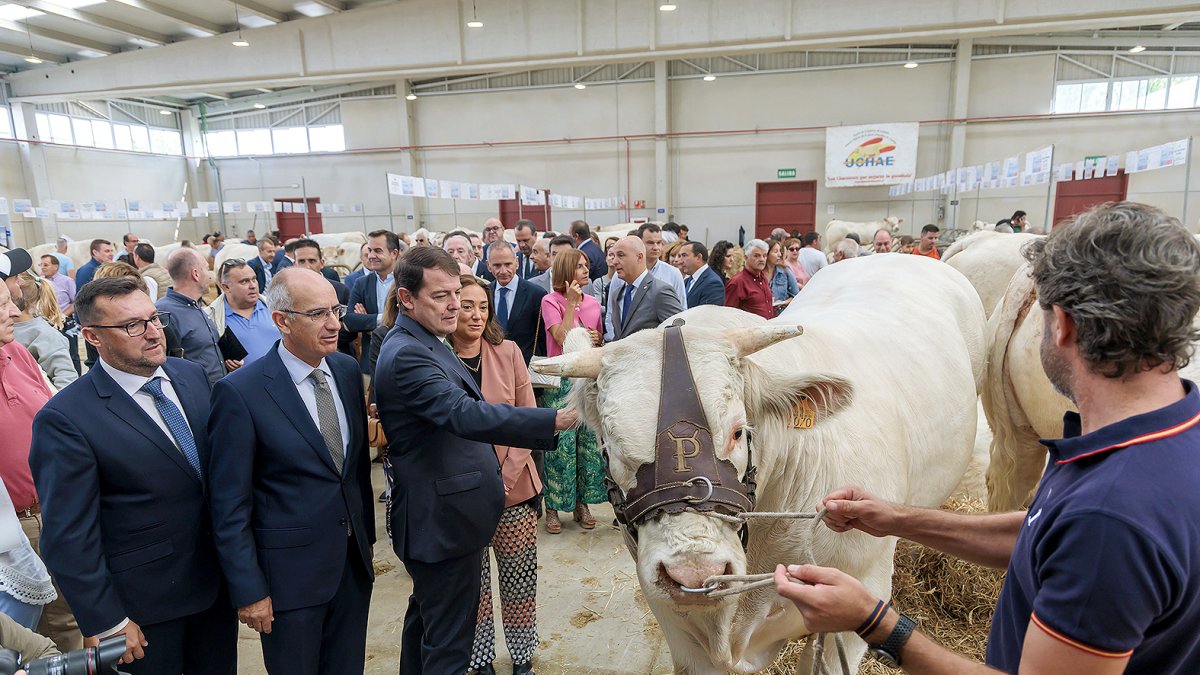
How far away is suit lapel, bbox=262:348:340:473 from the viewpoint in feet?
7.99

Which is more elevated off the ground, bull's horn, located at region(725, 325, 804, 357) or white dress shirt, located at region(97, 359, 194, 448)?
bull's horn, located at region(725, 325, 804, 357)

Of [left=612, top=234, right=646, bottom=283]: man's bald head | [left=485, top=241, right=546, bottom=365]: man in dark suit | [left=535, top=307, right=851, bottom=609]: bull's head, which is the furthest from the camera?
[left=485, top=241, right=546, bottom=365]: man in dark suit

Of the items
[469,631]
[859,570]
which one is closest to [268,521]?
[469,631]

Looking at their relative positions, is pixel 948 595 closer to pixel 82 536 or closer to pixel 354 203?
pixel 82 536

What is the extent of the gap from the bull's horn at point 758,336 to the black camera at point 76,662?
184 centimetres

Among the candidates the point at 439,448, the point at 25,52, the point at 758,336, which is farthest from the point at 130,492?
the point at 25,52

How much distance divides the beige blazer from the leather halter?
4.86 ft

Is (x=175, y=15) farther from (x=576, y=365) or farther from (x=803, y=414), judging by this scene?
(x=803, y=414)

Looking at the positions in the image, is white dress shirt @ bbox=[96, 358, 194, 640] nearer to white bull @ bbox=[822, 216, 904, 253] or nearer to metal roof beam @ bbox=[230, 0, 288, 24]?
metal roof beam @ bbox=[230, 0, 288, 24]

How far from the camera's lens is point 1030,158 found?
1147 cm

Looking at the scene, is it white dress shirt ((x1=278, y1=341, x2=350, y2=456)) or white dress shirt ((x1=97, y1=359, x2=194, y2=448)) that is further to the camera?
white dress shirt ((x1=278, y1=341, x2=350, y2=456))

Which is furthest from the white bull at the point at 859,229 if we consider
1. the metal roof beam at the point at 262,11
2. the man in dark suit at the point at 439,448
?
the man in dark suit at the point at 439,448

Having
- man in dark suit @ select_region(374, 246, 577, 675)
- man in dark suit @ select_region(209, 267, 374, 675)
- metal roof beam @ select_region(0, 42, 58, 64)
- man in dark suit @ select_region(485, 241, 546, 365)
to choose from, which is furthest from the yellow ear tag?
metal roof beam @ select_region(0, 42, 58, 64)

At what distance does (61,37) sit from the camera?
17.5m
